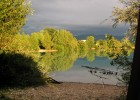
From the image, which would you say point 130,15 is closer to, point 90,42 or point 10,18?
point 10,18

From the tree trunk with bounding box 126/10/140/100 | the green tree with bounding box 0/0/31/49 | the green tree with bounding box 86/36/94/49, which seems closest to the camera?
the tree trunk with bounding box 126/10/140/100

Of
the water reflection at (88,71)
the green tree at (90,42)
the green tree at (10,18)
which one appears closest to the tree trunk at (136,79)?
the water reflection at (88,71)

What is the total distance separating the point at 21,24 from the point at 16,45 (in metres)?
5.79

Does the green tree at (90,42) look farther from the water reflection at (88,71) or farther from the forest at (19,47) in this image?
the forest at (19,47)

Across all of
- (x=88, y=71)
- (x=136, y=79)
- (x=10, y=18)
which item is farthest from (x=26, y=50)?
(x=136, y=79)

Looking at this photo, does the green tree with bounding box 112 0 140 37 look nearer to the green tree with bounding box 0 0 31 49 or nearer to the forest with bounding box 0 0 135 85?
the forest with bounding box 0 0 135 85

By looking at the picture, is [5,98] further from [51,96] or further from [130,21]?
[130,21]

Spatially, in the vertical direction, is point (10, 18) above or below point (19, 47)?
above

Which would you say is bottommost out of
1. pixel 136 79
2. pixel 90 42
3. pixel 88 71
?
pixel 90 42

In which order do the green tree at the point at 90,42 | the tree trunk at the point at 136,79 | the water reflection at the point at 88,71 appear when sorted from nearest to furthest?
the tree trunk at the point at 136,79, the water reflection at the point at 88,71, the green tree at the point at 90,42

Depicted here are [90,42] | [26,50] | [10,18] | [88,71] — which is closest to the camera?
[88,71]

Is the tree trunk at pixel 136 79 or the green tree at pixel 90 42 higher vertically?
the tree trunk at pixel 136 79

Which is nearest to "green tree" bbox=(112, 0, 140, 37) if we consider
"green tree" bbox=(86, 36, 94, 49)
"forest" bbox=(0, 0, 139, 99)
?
"forest" bbox=(0, 0, 139, 99)

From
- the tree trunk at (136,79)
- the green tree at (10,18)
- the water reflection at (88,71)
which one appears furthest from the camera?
the green tree at (10,18)
